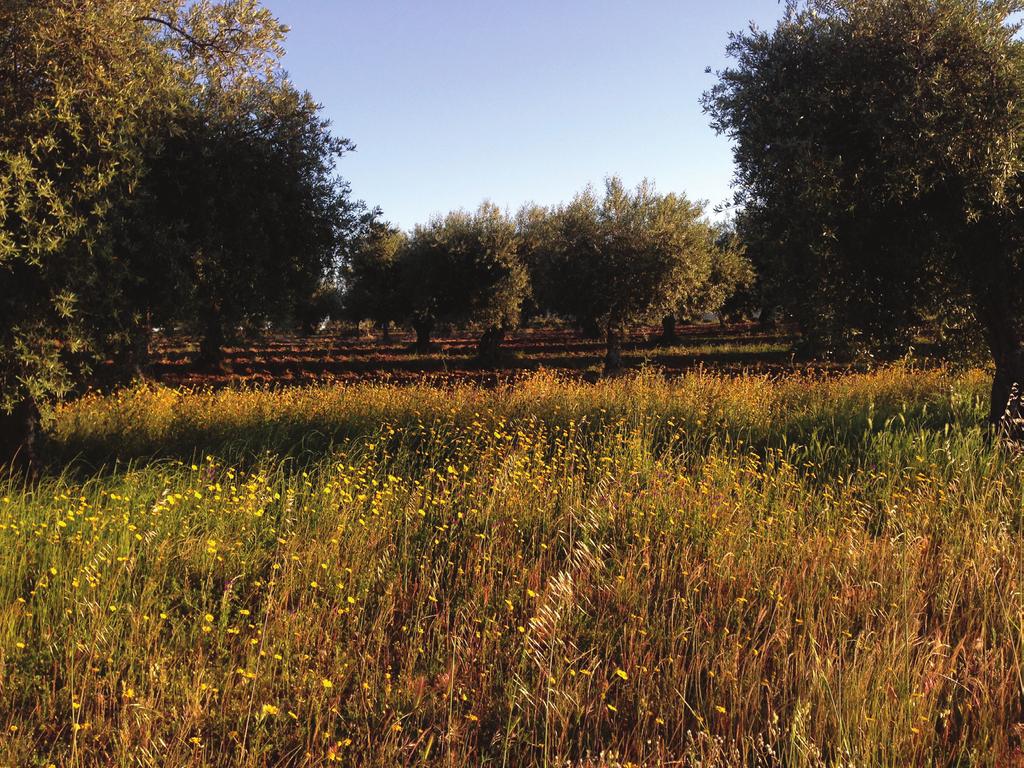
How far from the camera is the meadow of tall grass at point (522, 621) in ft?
9.87

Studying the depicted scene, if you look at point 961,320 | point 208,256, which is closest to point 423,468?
point 208,256

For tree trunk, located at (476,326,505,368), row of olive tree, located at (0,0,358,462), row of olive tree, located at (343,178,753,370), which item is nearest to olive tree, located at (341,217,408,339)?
row of olive tree, located at (343,178,753,370)

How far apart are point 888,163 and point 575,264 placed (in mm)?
19540

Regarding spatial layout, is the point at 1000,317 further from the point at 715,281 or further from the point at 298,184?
the point at 715,281

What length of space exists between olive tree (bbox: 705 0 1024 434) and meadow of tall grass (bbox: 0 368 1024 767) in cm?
322

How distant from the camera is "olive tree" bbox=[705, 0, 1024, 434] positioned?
8000 millimetres

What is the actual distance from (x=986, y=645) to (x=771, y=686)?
1.53 m

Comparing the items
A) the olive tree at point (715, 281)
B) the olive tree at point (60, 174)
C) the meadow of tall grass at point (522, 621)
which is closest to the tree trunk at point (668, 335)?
the olive tree at point (715, 281)

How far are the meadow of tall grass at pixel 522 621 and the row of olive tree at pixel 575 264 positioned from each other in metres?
17.1

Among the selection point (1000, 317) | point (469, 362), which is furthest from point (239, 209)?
point (469, 362)

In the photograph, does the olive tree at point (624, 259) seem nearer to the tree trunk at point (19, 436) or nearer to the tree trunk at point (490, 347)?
the tree trunk at point (490, 347)

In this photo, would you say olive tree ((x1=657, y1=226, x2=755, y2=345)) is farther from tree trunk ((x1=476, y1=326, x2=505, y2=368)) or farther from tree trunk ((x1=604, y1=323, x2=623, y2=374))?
tree trunk ((x1=476, y1=326, x2=505, y2=368))

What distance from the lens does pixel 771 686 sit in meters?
3.29

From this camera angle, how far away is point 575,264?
2761 centimetres
